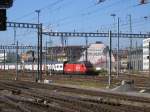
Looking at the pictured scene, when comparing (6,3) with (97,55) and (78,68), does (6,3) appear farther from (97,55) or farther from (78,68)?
(97,55)

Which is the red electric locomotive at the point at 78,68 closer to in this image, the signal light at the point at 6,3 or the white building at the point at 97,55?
the white building at the point at 97,55

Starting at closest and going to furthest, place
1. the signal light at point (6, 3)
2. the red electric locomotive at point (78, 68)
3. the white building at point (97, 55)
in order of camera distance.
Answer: the signal light at point (6, 3)
the red electric locomotive at point (78, 68)
the white building at point (97, 55)

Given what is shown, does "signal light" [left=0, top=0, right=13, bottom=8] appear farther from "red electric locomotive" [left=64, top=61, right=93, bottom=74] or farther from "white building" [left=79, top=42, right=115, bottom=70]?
"white building" [left=79, top=42, right=115, bottom=70]

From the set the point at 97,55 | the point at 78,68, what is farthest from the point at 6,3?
the point at 97,55

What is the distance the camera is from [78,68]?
92875mm

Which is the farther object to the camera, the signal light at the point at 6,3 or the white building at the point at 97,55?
the white building at the point at 97,55

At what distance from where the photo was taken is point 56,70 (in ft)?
363

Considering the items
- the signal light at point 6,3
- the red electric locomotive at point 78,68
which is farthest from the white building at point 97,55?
the signal light at point 6,3

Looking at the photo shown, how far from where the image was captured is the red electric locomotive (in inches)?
3572

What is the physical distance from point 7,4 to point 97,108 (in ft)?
19.6

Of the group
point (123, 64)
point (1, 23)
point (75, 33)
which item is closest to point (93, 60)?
point (123, 64)

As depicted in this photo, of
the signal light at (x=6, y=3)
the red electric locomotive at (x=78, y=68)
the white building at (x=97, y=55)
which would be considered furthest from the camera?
the white building at (x=97, y=55)

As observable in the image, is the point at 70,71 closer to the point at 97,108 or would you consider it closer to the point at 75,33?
the point at 75,33

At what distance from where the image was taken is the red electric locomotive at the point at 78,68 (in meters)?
90.7
